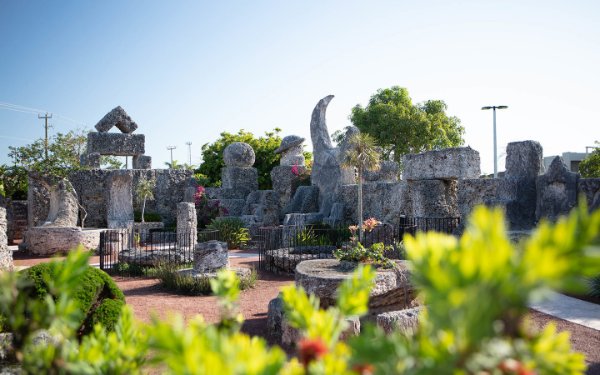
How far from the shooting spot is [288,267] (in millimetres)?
10484

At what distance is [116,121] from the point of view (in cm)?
1733

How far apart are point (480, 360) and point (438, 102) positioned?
111 ft

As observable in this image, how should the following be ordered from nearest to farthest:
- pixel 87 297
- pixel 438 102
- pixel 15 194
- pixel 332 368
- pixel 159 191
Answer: pixel 332 368 → pixel 87 297 → pixel 159 191 → pixel 15 194 → pixel 438 102

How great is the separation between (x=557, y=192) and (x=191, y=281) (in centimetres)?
664

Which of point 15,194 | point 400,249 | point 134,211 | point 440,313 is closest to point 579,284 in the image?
point 440,313

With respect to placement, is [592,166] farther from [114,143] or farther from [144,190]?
[114,143]

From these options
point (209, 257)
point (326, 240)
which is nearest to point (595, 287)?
point (326, 240)

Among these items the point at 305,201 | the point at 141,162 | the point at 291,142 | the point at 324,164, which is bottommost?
the point at 305,201

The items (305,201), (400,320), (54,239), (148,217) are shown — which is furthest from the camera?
(148,217)

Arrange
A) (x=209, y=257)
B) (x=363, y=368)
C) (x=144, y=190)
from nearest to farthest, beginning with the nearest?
(x=363, y=368) → (x=209, y=257) → (x=144, y=190)

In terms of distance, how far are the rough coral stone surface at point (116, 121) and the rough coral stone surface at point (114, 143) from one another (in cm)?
34

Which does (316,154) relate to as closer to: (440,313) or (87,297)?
(87,297)

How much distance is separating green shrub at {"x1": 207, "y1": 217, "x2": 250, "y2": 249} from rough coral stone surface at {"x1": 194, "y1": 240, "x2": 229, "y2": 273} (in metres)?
5.94

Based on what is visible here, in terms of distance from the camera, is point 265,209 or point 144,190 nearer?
point 144,190
